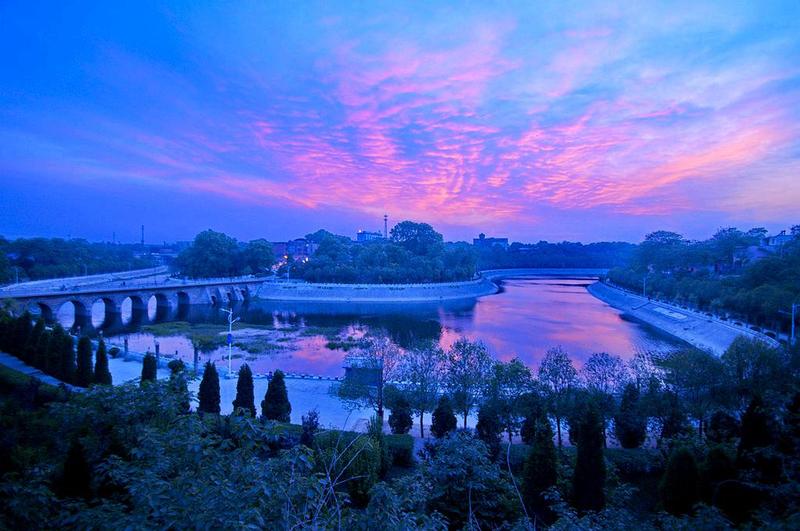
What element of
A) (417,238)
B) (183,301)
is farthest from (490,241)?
(183,301)

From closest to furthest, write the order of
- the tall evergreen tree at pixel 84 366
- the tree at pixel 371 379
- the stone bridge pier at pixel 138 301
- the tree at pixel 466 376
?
1. the tree at pixel 466 376
2. the tree at pixel 371 379
3. the tall evergreen tree at pixel 84 366
4. the stone bridge pier at pixel 138 301

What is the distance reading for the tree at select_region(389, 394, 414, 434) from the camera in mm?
12562

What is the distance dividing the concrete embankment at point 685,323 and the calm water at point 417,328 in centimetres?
152

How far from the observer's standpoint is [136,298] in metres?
47.7

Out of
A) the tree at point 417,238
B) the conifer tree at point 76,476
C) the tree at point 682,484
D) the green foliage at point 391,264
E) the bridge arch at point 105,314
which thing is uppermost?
the tree at point 417,238

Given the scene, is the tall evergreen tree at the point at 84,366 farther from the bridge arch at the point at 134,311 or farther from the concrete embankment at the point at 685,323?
the bridge arch at the point at 134,311

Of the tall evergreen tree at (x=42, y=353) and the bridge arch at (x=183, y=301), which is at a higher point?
the tall evergreen tree at (x=42, y=353)

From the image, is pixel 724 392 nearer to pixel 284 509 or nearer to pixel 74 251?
pixel 284 509

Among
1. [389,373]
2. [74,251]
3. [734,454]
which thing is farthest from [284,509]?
[74,251]

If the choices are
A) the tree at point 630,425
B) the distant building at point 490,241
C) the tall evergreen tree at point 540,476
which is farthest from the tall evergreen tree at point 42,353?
the distant building at point 490,241

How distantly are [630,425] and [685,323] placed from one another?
2883cm

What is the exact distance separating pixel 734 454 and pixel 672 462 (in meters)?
1.71

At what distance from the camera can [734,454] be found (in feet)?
27.5

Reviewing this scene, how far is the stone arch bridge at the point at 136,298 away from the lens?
1457 inches
